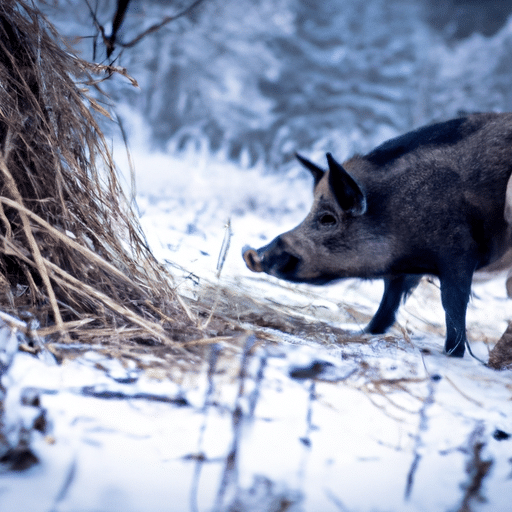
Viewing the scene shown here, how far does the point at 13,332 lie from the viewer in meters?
0.82

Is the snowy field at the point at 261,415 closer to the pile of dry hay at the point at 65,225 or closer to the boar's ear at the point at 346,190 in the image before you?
the pile of dry hay at the point at 65,225

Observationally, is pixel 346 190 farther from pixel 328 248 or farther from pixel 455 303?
pixel 455 303

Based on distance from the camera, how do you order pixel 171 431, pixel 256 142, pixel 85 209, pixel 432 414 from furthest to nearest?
pixel 256 142 < pixel 85 209 < pixel 432 414 < pixel 171 431

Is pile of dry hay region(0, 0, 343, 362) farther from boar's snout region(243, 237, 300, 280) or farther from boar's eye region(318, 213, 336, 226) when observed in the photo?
boar's eye region(318, 213, 336, 226)

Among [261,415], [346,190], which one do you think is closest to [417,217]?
[346,190]

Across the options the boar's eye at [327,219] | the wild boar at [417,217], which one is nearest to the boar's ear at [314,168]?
the wild boar at [417,217]

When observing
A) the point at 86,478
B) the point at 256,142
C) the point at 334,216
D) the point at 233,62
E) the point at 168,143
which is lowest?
the point at 86,478

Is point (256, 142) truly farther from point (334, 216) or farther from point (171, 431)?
point (171, 431)

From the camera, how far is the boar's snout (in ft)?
5.45

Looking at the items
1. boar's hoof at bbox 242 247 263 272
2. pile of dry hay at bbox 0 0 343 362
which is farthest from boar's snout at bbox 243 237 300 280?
pile of dry hay at bbox 0 0 343 362

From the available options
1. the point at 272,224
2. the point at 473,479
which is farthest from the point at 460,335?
the point at 272,224

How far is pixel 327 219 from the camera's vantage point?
1.72 m

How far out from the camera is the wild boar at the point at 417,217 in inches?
61.8

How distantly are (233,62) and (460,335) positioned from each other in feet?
10.7
